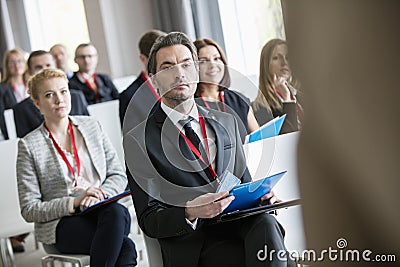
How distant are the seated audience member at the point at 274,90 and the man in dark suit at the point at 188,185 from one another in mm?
692

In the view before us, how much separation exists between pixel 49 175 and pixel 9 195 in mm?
850

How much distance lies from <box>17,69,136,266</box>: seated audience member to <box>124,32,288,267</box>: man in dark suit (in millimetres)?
685

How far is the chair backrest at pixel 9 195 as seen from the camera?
13.1ft

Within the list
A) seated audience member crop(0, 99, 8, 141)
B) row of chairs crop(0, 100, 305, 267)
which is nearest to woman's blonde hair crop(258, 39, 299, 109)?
row of chairs crop(0, 100, 305, 267)

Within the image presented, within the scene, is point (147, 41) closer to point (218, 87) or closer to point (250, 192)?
point (218, 87)

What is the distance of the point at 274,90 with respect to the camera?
3715 mm

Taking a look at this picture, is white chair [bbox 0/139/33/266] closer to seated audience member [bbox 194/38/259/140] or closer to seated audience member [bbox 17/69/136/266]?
seated audience member [bbox 17/69/136/266]

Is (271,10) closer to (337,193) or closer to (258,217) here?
(258,217)

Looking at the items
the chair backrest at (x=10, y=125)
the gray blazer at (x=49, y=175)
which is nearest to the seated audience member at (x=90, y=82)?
the chair backrest at (x=10, y=125)

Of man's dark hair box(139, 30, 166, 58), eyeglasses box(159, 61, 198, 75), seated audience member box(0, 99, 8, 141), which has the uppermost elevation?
man's dark hair box(139, 30, 166, 58)

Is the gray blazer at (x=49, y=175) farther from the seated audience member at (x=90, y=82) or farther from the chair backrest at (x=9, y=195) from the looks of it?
the seated audience member at (x=90, y=82)

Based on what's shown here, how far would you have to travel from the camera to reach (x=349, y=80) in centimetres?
36

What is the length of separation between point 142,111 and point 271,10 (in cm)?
290

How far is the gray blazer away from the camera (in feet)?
10.5
